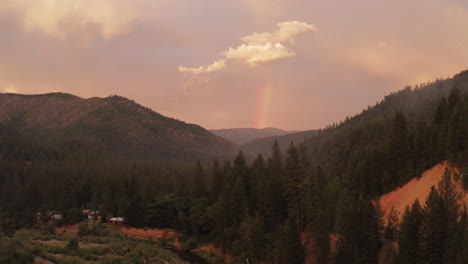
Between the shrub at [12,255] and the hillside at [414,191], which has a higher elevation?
the hillside at [414,191]

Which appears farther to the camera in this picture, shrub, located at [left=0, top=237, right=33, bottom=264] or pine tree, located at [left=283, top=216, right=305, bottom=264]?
pine tree, located at [left=283, top=216, right=305, bottom=264]

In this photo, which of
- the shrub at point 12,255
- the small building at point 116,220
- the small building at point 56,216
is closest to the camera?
the shrub at point 12,255

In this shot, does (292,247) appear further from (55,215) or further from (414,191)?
(55,215)

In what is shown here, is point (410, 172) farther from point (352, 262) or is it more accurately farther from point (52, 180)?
point (52, 180)

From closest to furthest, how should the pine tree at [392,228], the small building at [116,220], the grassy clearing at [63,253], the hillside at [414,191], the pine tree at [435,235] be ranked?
the grassy clearing at [63,253], the pine tree at [435,235], the pine tree at [392,228], the hillside at [414,191], the small building at [116,220]

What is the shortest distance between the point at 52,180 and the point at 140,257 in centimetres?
10049

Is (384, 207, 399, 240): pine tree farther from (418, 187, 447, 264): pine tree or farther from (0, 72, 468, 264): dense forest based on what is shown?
(418, 187, 447, 264): pine tree

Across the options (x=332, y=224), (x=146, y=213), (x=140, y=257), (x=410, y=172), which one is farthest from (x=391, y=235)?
(x=146, y=213)

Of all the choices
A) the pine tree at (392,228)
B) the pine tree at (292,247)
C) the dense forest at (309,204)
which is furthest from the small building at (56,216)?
the pine tree at (392,228)

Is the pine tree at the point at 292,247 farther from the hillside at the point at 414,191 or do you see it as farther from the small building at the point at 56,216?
the small building at the point at 56,216

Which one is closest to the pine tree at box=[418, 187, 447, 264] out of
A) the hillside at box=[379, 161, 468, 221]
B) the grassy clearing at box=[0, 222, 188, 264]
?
the hillside at box=[379, 161, 468, 221]

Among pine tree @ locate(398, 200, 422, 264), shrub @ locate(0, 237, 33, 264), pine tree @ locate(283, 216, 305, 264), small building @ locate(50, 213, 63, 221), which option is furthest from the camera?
small building @ locate(50, 213, 63, 221)

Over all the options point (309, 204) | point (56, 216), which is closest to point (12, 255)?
point (309, 204)

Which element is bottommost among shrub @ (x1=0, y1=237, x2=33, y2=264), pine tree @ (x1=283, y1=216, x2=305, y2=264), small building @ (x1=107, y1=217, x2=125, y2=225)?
small building @ (x1=107, y1=217, x2=125, y2=225)
